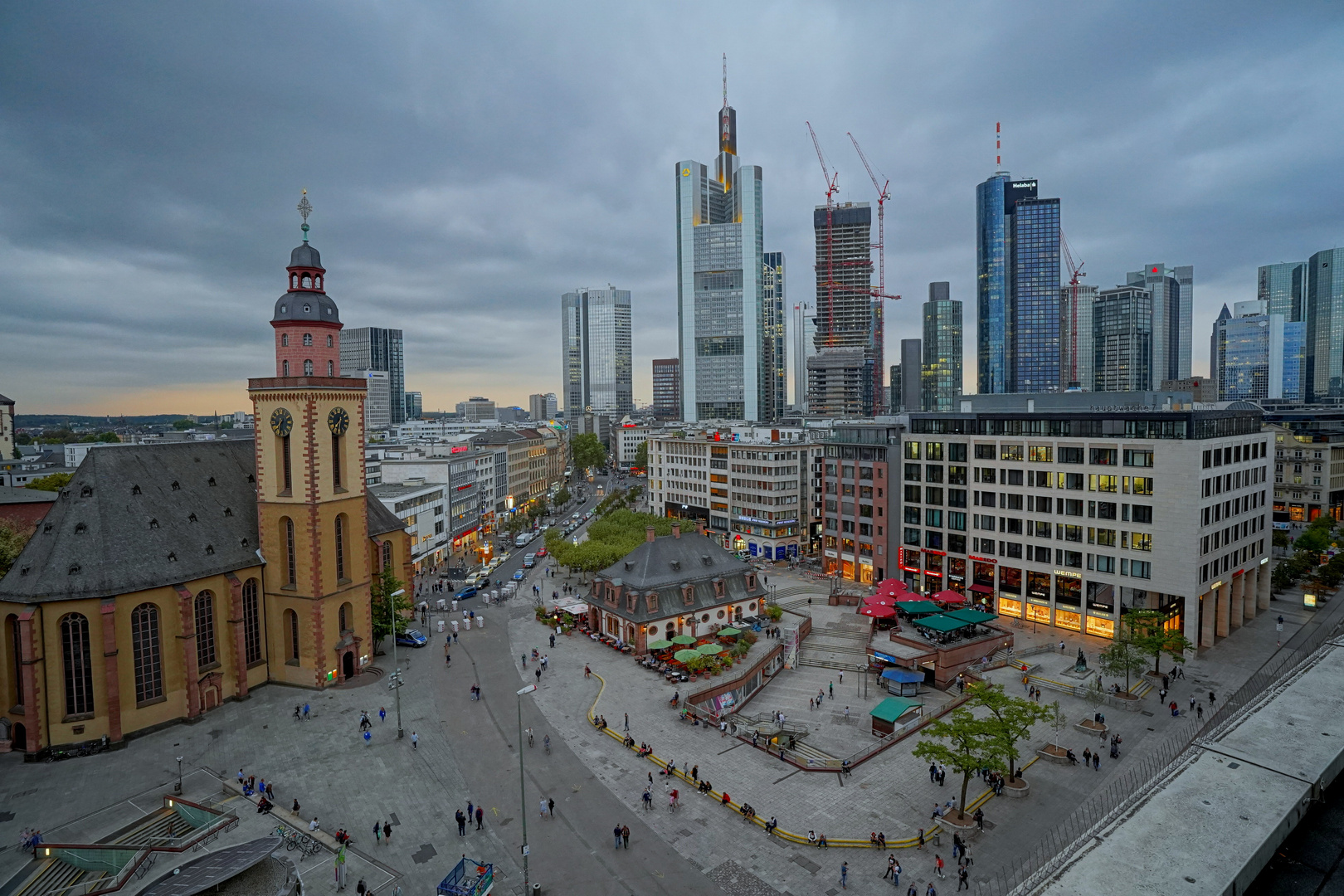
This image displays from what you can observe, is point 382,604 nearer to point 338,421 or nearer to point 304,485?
point 304,485

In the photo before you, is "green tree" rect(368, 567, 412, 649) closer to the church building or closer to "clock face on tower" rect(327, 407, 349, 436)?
the church building

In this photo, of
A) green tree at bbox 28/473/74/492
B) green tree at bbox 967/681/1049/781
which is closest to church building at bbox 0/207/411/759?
green tree at bbox 967/681/1049/781

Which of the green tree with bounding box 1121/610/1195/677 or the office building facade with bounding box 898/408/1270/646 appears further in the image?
the office building facade with bounding box 898/408/1270/646

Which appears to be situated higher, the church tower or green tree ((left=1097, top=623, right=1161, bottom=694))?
the church tower

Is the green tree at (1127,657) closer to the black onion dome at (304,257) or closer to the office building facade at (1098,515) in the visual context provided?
the office building facade at (1098,515)

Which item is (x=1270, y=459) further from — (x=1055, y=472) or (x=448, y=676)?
(x=448, y=676)

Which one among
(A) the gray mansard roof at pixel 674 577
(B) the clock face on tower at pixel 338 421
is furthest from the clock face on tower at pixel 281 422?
(A) the gray mansard roof at pixel 674 577

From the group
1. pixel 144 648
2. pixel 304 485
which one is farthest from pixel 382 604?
pixel 144 648
